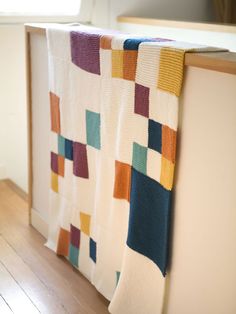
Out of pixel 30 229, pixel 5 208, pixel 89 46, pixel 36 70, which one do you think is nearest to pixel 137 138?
pixel 89 46

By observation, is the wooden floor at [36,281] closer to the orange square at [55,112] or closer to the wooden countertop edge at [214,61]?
the orange square at [55,112]

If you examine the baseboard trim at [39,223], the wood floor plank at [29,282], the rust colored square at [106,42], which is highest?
the rust colored square at [106,42]

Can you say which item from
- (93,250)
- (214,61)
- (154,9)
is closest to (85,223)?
(93,250)

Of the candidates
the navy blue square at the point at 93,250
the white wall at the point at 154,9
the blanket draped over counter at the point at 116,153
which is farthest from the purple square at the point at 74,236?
the white wall at the point at 154,9

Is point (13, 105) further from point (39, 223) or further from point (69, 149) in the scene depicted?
point (69, 149)

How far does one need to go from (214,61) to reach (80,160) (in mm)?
811

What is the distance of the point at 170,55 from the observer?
51.8 inches

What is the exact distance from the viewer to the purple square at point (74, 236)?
199cm

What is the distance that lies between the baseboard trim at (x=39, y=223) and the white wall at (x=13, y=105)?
0.75 meters

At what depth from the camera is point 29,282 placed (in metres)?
1.96

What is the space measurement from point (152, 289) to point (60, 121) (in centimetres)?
83

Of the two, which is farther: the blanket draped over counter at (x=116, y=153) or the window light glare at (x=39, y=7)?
the window light glare at (x=39, y=7)

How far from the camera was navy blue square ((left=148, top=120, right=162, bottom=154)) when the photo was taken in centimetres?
141

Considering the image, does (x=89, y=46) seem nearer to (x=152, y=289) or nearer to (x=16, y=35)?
(x=152, y=289)
